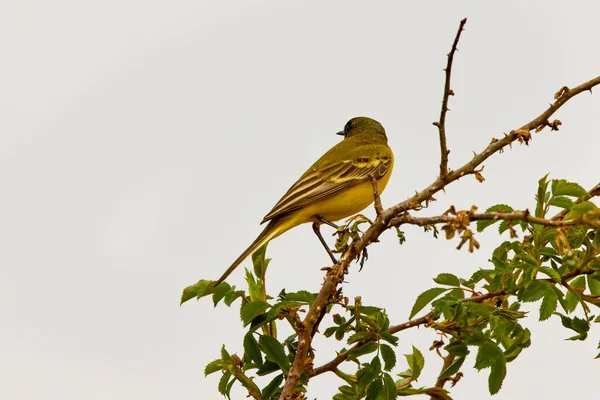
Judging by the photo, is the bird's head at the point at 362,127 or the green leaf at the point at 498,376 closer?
the green leaf at the point at 498,376

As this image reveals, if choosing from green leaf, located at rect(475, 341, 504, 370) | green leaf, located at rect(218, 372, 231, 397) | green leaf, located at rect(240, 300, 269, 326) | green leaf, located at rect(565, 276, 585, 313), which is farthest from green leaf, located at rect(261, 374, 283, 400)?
green leaf, located at rect(565, 276, 585, 313)

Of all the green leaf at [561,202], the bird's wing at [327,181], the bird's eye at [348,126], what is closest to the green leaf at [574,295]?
the green leaf at [561,202]

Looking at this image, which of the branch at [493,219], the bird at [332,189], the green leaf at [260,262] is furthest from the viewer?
the bird at [332,189]

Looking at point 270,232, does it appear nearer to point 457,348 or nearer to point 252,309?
point 252,309

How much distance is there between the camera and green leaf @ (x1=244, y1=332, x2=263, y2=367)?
4688 mm

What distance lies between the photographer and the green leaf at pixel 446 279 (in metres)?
4.56

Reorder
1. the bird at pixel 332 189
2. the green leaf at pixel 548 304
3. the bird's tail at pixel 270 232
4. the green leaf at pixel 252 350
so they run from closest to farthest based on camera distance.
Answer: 1. the green leaf at pixel 548 304
2. the green leaf at pixel 252 350
3. the bird's tail at pixel 270 232
4. the bird at pixel 332 189

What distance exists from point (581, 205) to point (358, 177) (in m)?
6.28

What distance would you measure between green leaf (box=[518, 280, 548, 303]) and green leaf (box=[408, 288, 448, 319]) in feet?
1.48

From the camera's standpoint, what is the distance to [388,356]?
4.46 metres

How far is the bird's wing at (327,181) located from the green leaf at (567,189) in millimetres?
4245

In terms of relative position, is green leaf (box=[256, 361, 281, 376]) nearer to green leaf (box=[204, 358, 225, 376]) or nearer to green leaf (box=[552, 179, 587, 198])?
green leaf (box=[204, 358, 225, 376])

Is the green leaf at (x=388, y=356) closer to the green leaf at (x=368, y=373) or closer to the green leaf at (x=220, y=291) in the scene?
the green leaf at (x=368, y=373)

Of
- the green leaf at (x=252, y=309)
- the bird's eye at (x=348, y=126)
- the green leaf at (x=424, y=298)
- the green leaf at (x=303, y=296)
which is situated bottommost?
the green leaf at (x=424, y=298)
